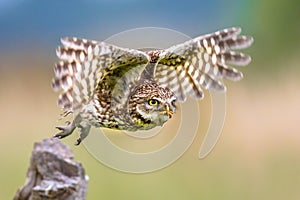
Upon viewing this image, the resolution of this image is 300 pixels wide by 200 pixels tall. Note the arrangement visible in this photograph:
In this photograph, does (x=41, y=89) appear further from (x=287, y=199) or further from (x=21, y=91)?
(x=287, y=199)

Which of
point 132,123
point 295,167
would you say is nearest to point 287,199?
point 295,167

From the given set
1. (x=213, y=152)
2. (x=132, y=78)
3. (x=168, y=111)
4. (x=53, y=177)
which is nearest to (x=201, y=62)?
(x=132, y=78)

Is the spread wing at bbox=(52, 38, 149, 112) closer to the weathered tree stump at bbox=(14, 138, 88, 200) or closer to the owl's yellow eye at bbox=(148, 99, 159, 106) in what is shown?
the owl's yellow eye at bbox=(148, 99, 159, 106)

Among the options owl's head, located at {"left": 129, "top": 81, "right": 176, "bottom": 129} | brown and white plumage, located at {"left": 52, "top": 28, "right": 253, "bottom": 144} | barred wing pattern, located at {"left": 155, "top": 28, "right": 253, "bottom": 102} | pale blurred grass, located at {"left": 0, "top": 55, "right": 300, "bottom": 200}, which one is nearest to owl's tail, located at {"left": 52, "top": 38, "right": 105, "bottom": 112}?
brown and white plumage, located at {"left": 52, "top": 28, "right": 253, "bottom": 144}

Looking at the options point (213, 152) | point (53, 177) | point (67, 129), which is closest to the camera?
point (53, 177)

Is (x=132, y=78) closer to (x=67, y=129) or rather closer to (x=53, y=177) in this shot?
(x=67, y=129)

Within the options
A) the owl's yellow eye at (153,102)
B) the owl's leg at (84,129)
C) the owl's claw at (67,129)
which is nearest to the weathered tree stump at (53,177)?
the owl's claw at (67,129)
